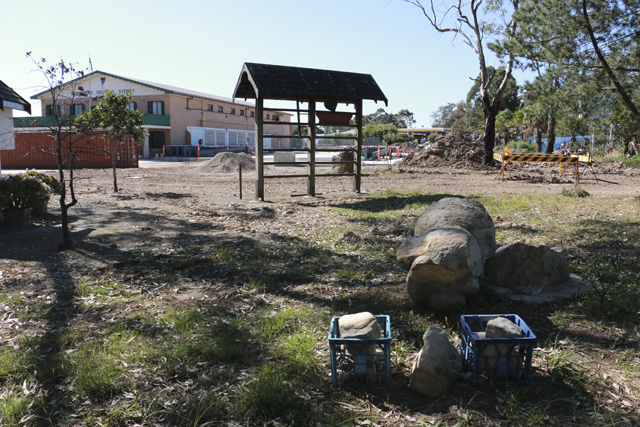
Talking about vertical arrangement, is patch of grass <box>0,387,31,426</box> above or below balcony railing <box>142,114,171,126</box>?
below

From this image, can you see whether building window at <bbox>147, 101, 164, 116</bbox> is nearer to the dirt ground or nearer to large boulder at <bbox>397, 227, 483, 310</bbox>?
the dirt ground

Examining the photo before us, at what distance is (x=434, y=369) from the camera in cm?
324

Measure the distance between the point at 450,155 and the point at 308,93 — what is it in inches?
696

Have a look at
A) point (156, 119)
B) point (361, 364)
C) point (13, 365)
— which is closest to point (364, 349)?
point (361, 364)

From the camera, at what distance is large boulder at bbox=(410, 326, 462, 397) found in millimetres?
3250

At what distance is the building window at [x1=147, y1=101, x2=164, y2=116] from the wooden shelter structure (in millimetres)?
32209

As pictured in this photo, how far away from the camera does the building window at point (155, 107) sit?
42.9 m

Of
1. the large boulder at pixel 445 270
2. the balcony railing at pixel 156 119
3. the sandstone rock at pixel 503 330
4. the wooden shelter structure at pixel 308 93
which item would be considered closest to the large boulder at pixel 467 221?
the large boulder at pixel 445 270

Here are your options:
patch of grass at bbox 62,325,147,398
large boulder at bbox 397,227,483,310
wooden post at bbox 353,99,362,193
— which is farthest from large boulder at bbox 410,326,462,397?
wooden post at bbox 353,99,362,193

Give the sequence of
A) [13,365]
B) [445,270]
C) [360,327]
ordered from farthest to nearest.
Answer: [445,270]
[13,365]
[360,327]

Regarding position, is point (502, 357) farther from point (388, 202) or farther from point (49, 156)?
point (49, 156)

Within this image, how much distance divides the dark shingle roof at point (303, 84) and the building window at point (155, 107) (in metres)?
32.2

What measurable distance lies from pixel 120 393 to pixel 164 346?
2.22 feet

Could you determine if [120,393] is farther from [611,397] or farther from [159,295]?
[611,397]
